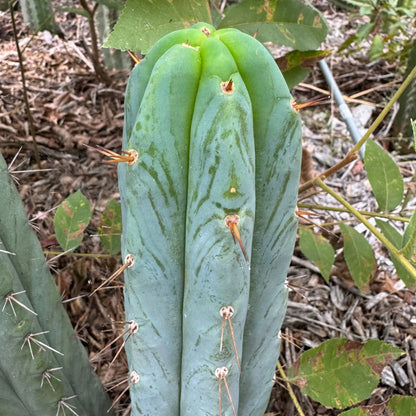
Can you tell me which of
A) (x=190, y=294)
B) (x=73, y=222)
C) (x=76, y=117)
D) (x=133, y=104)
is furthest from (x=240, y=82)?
(x=76, y=117)

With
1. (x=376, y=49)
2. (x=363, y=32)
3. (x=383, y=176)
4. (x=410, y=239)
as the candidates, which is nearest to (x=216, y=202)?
(x=410, y=239)

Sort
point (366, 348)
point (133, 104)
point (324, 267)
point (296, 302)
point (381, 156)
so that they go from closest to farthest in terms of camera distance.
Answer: point (133, 104) → point (366, 348) → point (381, 156) → point (324, 267) → point (296, 302)

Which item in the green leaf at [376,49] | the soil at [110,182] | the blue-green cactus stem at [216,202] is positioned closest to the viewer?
the blue-green cactus stem at [216,202]

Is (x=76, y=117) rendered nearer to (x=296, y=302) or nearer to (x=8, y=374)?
(x=296, y=302)

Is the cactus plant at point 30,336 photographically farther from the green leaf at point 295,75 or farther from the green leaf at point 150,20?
the green leaf at point 295,75

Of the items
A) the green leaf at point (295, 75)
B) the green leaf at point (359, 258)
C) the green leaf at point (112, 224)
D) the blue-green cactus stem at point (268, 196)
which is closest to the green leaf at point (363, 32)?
the green leaf at point (295, 75)

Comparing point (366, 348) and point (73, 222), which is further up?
point (73, 222)
